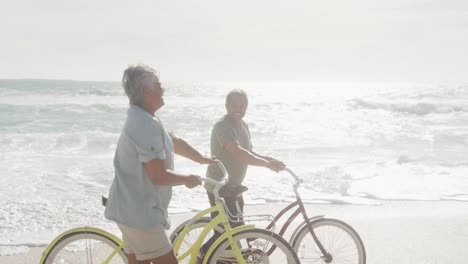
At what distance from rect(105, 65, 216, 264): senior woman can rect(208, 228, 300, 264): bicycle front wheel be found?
15.7 inches

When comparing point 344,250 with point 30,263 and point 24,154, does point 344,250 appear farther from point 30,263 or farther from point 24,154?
point 24,154

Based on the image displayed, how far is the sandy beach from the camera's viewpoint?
5.42 meters

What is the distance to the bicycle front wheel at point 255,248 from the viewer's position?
11.4ft

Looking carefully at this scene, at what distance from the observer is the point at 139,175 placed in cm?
303

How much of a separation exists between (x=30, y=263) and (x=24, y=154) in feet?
36.4

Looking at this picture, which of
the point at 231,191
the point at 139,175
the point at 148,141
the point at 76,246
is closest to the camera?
the point at 148,141

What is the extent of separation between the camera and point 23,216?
7234mm

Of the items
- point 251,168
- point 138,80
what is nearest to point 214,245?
point 138,80

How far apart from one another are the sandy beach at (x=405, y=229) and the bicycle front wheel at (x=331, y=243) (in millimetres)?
1016

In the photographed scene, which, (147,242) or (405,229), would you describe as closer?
(147,242)

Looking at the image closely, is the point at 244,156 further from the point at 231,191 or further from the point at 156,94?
the point at 156,94

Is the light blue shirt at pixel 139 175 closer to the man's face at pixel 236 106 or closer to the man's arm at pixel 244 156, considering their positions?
the man's arm at pixel 244 156

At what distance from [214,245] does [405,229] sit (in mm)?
3753

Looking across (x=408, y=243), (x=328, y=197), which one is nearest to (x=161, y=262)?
(x=408, y=243)
